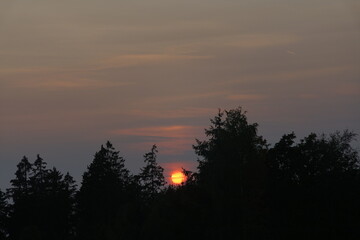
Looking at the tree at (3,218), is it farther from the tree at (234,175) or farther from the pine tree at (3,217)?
the tree at (234,175)

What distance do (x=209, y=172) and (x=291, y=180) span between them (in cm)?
733

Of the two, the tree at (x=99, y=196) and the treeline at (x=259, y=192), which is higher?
the tree at (x=99, y=196)

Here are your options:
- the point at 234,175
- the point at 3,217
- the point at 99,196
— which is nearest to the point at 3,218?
the point at 3,217

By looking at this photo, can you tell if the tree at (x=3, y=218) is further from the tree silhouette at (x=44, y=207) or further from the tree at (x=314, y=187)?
the tree at (x=314, y=187)

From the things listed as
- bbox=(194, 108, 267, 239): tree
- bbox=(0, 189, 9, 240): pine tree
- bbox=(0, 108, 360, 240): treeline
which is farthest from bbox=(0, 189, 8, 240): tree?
bbox=(194, 108, 267, 239): tree

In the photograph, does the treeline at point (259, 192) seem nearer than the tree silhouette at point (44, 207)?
Yes

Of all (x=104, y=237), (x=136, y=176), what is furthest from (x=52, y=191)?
(x=104, y=237)

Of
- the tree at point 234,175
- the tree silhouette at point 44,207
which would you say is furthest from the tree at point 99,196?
the tree at point 234,175

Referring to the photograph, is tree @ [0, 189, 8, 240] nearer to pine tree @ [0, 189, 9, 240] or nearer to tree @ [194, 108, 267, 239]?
pine tree @ [0, 189, 9, 240]

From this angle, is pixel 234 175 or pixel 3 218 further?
pixel 3 218

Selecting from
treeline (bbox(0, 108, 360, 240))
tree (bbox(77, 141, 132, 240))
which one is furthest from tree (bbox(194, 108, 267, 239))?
tree (bbox(77, 141, 132, 240))

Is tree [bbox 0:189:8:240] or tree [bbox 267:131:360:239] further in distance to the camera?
tree [bbox 0:189:8:240]

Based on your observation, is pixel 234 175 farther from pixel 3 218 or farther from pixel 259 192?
pixel 3 218

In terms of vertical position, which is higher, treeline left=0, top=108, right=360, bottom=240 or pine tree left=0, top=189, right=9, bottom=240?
pine tree left=0, top=189, right=9, bottom=240
